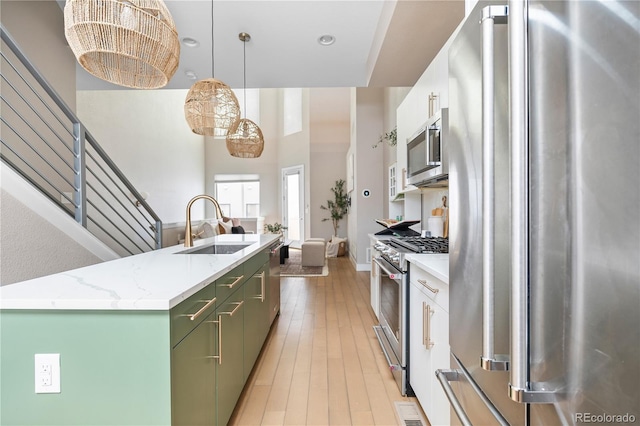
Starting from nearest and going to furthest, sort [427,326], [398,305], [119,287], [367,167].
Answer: [119,287]
[427,326]
[398,305]
[367,167]

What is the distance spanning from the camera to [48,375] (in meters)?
0.94

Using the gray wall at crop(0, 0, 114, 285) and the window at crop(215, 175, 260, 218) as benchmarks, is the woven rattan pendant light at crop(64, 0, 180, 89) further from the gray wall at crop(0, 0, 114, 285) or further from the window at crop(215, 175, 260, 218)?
the window at crop(215, 175, 260, 218)

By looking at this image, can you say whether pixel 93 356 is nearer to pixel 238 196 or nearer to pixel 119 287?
pixel 119 287

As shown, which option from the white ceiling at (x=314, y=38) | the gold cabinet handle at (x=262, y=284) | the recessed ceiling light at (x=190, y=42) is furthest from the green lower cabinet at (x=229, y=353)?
the recessed ceiling light at (x=190, y=42)

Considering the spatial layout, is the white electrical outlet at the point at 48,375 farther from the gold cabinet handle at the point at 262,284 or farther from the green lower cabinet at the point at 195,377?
the gold cabinet handle at the point at 262,284

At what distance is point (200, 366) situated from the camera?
3.86 ft

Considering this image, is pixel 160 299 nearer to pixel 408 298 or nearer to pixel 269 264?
pixel 408 298

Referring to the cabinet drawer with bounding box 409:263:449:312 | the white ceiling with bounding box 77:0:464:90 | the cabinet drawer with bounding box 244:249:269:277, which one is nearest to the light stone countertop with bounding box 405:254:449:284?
the cabinet drawer with bounding box 409:263:449:312

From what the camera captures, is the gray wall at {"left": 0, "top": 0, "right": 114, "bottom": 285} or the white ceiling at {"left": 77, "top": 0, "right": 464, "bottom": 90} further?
the white ceiling at {"left": 77, "top": 0, "right": 464, "bottom": 90}

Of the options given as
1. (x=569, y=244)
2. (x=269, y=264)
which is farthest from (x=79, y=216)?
(x=569, y=244)

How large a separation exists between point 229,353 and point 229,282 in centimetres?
35

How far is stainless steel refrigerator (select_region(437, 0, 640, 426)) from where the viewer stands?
469 millimetres

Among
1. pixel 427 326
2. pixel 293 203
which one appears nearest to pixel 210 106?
pixel 427 326

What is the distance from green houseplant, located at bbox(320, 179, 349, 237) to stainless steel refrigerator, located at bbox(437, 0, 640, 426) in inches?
298
